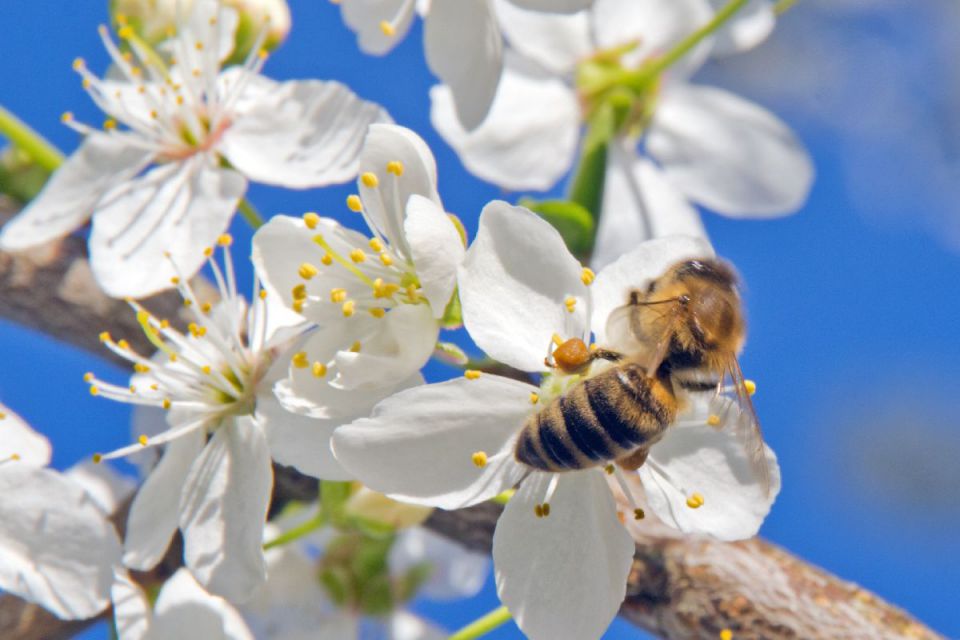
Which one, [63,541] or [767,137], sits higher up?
[767,137]

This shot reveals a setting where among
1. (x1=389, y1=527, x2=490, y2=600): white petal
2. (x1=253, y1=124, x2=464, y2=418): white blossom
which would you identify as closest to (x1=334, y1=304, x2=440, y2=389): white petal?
(x1=253, y1=124, x2=464, y2=418): white blossom

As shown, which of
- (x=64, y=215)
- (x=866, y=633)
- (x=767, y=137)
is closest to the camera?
(x=866, y=633)

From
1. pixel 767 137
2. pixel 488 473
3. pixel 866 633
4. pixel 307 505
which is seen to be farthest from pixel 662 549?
pixel 767 137

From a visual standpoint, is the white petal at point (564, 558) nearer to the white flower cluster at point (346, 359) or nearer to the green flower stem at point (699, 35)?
the white flower cluster at point (346, 359)

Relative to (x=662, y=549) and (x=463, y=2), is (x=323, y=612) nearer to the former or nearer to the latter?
(x=662, y=549)

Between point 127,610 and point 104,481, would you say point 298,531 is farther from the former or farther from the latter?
point 104,481

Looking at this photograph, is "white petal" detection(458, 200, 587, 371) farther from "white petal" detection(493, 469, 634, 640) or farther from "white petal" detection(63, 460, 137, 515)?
"white petal" detection(63, 460, 137, 515)
